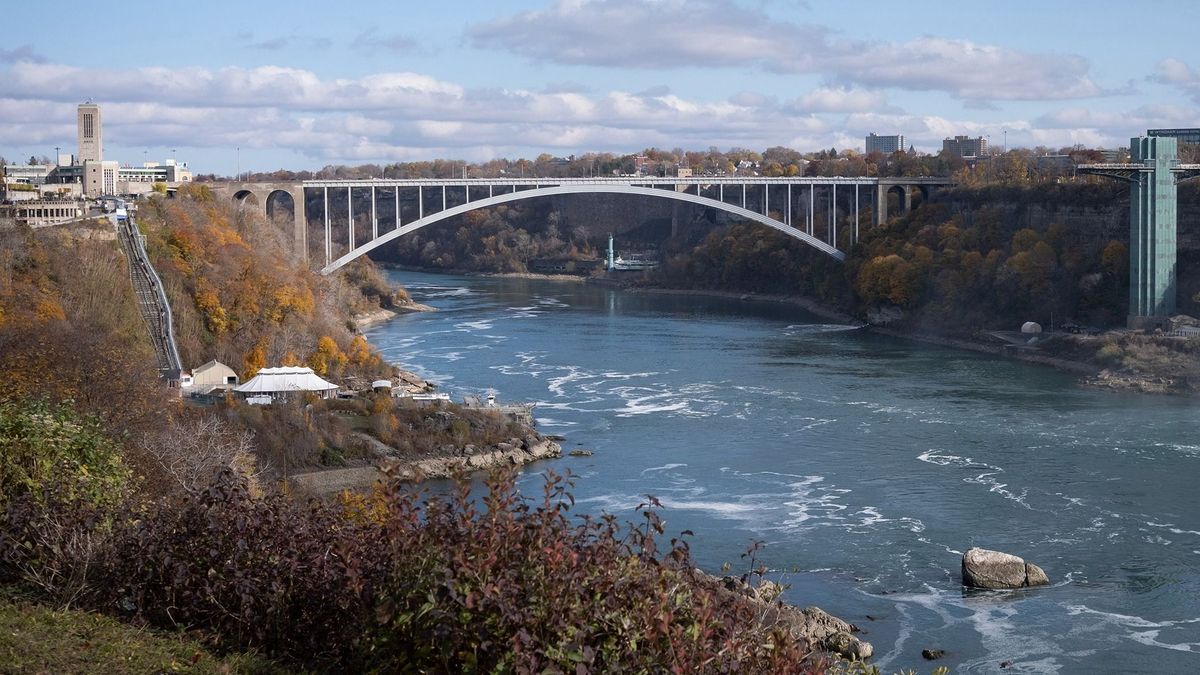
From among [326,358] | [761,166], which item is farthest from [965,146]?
[326,358]

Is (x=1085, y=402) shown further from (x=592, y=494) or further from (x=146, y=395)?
(x=146, y=395)

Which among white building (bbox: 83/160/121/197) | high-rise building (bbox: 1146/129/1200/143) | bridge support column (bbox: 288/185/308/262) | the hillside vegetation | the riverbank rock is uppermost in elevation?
high-rise building (bbox: 1146/129/1200/143)

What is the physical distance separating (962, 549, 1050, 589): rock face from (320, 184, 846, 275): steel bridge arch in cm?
1616

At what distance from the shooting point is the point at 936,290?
85.8 feet

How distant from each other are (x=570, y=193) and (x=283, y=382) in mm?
15147

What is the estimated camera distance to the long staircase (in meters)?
15.7

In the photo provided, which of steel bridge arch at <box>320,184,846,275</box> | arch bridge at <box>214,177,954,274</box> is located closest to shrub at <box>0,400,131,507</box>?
arch bridge at <box>214,177,954,274</box>

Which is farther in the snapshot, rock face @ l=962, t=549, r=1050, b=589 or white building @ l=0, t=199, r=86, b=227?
white building @ l=0, t=199, r=86, b=227

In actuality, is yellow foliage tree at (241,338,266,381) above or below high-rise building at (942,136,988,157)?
below

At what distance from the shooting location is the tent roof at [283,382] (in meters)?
14.8

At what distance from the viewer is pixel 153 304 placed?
16859 millimetres

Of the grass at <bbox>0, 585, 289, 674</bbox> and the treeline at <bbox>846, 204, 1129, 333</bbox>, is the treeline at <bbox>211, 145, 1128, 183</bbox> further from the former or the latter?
the grass at <bbox>0, 585, 289, 674</bbox>

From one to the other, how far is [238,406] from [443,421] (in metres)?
1.98

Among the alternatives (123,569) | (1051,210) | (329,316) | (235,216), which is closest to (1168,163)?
(1051,210)
